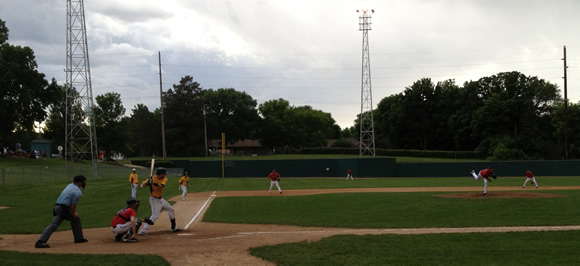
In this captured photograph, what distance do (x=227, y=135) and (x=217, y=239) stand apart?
100m

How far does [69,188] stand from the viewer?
41.0 feet

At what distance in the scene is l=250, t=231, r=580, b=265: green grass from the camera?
33.0 ft

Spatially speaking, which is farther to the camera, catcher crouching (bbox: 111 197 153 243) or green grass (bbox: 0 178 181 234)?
green grass (bbox: 0 178 181 234)

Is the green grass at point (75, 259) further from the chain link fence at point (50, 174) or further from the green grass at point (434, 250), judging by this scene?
the chain link fence at point (50, 174)

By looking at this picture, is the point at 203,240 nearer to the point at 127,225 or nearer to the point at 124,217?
the point at 127,225

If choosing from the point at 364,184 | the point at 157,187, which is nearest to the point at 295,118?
the point at 364,184

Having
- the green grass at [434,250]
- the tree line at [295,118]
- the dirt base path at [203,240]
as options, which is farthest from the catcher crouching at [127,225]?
the tree line at [295,118]

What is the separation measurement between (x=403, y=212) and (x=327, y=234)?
6542mm

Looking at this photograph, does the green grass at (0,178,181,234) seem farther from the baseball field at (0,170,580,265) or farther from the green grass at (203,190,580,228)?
the green grass at (203,190,580,228)

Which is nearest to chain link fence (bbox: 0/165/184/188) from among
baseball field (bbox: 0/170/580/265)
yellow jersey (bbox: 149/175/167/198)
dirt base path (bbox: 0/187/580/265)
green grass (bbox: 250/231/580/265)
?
baseball field (bbox: 0/170/580/265)

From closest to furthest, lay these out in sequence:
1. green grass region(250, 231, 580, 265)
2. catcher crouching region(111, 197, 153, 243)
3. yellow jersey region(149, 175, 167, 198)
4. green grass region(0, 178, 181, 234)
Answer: green grass region(250, 231, 580, 265)
catcher crouching region(111, 197, 153, 243)
yellow jersey region(149, 175, 167, 198)
green grass region(0, 178, 181, 234)

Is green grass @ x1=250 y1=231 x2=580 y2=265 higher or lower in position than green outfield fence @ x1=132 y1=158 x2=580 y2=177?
higher

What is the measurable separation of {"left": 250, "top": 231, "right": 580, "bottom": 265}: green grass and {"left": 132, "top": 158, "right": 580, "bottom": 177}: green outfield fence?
46.5 metres

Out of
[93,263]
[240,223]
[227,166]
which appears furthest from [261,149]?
[93,263]
